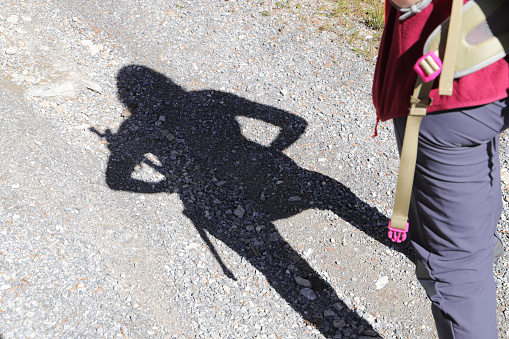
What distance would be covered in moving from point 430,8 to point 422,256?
3.40 feet

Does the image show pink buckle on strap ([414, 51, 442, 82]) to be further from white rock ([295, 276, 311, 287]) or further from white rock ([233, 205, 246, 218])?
white rock ([233, 205, 246, 218])

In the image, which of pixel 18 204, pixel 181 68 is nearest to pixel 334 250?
pixel 18 204

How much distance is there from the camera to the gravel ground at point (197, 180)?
296 cm

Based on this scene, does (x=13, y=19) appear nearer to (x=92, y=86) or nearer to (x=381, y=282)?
(x=92, y=86)

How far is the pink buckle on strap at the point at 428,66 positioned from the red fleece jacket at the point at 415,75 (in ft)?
0.29

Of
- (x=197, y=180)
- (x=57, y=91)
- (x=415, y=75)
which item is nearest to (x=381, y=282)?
(x=197, y=180)

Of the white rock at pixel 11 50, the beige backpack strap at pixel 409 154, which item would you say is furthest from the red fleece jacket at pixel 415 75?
the white rock at pixel 11 50

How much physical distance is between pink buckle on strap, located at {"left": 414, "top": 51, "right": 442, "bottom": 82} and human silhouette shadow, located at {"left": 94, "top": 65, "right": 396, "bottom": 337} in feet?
6.30

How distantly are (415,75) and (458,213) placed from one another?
1.94 ft

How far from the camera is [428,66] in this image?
61.2 inches

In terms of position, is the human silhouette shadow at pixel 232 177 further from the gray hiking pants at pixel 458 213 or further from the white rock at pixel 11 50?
the white rock at pixel 11 50

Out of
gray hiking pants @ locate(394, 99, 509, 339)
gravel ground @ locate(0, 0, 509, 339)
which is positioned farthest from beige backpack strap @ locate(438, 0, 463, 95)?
gravel ground @ locate(0, 0, 509, 339)

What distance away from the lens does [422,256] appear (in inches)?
76.1

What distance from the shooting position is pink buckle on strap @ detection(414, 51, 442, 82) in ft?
5.08
